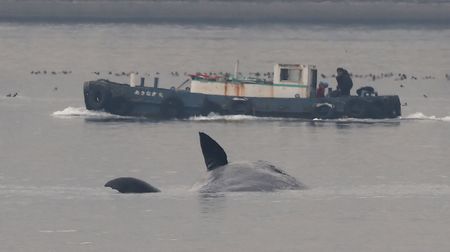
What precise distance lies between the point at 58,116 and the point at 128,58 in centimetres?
9310

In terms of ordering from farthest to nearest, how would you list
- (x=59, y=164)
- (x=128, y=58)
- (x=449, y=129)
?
(x=128, y=58), (x=449, y=129), (x=59, y=164)

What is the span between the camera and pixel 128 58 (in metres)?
190

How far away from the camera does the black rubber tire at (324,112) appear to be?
303 ft

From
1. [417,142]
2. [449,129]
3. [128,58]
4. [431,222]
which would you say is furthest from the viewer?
[128,58]

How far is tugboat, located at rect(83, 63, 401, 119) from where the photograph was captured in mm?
92562

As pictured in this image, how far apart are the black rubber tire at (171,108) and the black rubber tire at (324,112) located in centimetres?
665

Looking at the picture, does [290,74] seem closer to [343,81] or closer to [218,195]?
[343,81]

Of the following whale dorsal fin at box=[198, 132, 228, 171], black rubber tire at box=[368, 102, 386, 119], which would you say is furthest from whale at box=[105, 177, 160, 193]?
black rubber tire at box=[368, 102, 386, 119]

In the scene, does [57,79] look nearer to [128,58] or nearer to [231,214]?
[128,58]

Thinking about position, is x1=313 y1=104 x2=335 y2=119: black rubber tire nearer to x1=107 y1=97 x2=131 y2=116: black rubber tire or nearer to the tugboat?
the tugboat

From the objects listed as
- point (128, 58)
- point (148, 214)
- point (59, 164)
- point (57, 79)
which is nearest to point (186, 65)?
point (128, 58)

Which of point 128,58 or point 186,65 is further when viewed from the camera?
point 128,58

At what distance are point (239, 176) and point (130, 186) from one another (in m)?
3.37

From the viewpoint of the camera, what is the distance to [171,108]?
93.2 m
